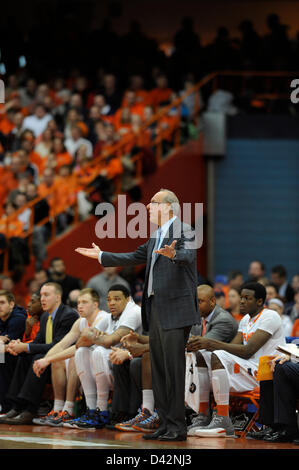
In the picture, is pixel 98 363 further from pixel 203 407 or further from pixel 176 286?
pixel 176 286

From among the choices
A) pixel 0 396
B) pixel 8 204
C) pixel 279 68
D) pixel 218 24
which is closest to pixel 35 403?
pixel 0 396

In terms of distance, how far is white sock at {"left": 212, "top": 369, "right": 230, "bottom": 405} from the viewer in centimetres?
798

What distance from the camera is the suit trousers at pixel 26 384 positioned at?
30.8 feet

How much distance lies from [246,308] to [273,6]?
13168mm

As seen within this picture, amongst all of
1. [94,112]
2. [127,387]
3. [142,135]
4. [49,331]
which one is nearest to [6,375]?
[49,331]

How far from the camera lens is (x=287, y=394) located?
7.57 m

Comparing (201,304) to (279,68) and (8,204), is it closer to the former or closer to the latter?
(8,204)

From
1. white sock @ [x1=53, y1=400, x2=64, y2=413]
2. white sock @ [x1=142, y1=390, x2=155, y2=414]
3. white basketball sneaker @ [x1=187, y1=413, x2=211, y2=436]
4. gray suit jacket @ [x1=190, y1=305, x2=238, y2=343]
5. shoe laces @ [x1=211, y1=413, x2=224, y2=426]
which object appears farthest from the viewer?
white sock @ [x1=53, y1=400, x2=64, y2=413]

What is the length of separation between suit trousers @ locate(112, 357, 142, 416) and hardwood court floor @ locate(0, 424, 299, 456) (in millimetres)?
439

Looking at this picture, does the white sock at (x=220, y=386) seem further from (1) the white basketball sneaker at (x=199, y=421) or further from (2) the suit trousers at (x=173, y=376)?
(2) the suit trousers at (x=173, y=376)

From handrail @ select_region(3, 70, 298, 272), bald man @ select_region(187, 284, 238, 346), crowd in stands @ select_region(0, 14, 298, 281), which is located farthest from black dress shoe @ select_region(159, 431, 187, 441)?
handrail @ select_region(3, 70, 298, 272)

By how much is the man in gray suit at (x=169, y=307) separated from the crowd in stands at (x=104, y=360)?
21.8 inches

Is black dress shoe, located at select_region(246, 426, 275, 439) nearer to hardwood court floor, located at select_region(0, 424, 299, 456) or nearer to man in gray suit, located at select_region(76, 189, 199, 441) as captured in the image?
hardwood court floor, located at select_region(0, 424, 299, 456)

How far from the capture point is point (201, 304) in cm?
885
